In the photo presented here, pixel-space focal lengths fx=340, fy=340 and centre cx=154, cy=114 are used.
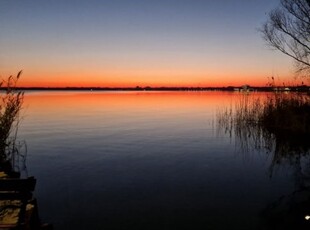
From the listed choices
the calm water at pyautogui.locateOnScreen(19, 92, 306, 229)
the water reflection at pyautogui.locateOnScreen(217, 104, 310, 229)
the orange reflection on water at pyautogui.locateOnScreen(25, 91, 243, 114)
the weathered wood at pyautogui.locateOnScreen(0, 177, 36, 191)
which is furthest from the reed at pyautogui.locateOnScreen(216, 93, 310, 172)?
the orange reflection on water at pyautogui.locateOnScreen(25, 91, 243, 114)

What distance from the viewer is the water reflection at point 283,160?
7.84 metres

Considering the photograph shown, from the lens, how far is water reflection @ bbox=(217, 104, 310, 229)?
7.84m

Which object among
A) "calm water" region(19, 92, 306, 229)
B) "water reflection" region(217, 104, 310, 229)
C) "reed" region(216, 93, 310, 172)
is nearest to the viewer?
"water reflection" region(217, 104, 310, 229)

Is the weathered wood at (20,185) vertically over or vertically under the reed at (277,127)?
over

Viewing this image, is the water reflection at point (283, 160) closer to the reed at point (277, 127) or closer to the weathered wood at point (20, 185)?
the reed at point (277, 127)

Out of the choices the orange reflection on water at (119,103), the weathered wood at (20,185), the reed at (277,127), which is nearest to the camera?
the weathered wood at (20,185)

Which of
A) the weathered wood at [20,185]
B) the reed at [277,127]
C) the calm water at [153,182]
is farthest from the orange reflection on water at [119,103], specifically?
the weathered wood at [20,185]

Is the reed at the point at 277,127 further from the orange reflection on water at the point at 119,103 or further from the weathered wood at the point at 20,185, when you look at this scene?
the orange reflection on water at the point at 119,103

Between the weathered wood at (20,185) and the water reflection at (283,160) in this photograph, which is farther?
the water reflection at (283,160)

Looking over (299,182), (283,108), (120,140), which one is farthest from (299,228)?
(283,108)

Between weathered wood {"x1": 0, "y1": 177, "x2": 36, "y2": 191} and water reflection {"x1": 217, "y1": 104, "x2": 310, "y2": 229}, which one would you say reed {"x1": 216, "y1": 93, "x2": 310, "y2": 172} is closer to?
water reflection {"x1": 217, "y1": 104, "x2": 310, "y2": 229}

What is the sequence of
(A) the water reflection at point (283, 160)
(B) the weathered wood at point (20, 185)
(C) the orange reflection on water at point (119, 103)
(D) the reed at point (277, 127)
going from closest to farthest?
(B) the weathered wood at point (20, 185) < (A) the water reflection at point (283, 160) < (D) the reed at point (277, 127) < (C) the orange reflection on water at point (119, 103)

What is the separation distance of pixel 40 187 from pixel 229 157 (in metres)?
8.39

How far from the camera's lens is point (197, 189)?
10.4 metres
